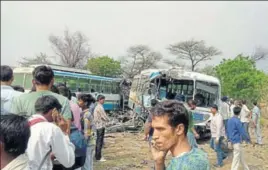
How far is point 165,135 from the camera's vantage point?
6.82 feet

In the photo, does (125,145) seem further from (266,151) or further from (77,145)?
(77,145)

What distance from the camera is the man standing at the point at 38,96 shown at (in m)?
3.11

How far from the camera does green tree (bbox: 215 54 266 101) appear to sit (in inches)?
1051

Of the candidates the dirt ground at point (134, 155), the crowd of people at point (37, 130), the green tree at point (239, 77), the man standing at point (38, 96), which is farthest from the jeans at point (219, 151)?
the green tree at point (239, 77)

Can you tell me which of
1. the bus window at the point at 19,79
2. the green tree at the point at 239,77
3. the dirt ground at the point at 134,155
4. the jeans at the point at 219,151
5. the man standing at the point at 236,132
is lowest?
the dirt ground at the point at 134,155

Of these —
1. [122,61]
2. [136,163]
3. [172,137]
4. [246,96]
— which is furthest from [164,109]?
[122,61]

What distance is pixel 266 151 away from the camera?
465 inches

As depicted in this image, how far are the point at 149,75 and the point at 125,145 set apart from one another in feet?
11.5

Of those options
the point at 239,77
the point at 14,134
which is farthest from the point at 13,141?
the point at 239,77

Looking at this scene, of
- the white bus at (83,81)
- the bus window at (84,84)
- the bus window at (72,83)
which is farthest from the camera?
the bus window at (84,84)

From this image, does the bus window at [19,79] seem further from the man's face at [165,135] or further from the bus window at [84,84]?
the man's face at [165,135]

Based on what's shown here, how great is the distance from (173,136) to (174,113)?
125 mm

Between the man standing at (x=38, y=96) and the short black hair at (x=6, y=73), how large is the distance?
200 mm

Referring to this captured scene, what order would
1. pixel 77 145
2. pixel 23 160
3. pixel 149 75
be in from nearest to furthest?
pixel 23 160, pixel 77 145, pixel 149 75
